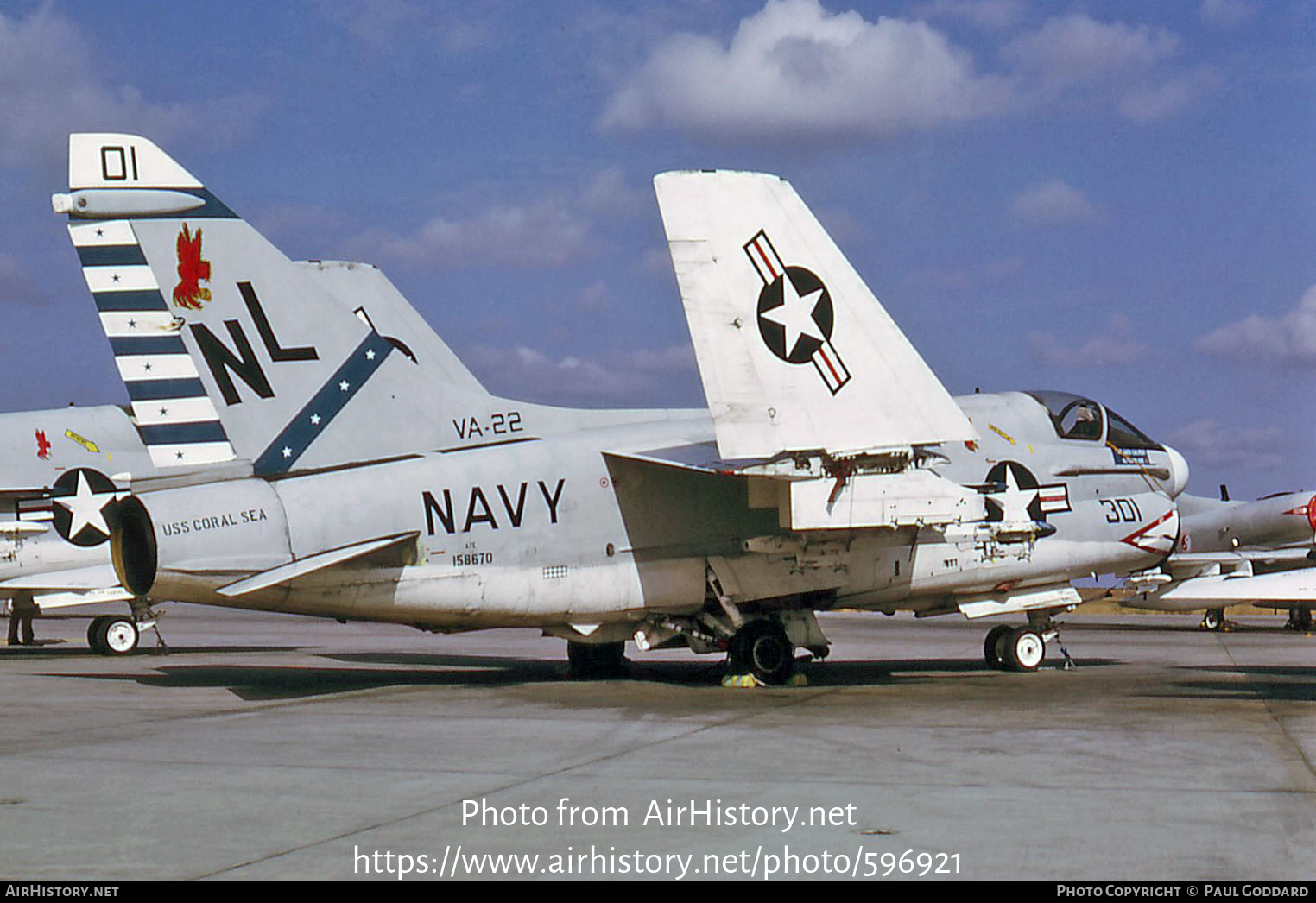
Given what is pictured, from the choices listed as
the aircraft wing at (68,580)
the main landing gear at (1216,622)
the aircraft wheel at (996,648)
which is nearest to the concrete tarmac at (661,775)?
the aircraft wheel at (996,648)

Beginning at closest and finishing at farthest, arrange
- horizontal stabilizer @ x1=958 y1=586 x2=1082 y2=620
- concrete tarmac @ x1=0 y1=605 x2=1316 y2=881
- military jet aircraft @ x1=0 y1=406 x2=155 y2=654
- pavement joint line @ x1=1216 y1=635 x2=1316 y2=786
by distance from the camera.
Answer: concrete tarmac @ x1=0 y1=605 x2=1316 y2=881 < pavement joint line @ x1=1216 y1=635 x2=1316 y2=786 < horizontal stabilizer @ x1=958 y1=586 x2=1082 y2=620 < military jet aircraft @ x1=0 y1=406 x2=155 y2=654

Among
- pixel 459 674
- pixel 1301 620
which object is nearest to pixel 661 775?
pixel 459 674

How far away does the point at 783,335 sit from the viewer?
45.3 ft

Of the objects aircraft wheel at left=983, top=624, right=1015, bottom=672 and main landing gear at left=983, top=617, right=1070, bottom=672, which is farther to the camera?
aircraft wheel at left=983, top=624, right=1015, bottom=672

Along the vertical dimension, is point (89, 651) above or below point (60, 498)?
below

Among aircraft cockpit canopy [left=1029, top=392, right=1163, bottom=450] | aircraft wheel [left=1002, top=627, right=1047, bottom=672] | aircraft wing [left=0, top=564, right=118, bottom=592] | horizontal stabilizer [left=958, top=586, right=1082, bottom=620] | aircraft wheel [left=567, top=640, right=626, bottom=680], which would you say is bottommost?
aircraft wheel [left=1002, top=627, right=1047, bottom=672]

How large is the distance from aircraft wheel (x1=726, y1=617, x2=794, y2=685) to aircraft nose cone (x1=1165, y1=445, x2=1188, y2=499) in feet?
19.6

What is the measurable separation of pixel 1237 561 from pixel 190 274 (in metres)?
26.0

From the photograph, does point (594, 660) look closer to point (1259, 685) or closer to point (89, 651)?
point (1259, 685)

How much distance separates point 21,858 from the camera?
6.33 m

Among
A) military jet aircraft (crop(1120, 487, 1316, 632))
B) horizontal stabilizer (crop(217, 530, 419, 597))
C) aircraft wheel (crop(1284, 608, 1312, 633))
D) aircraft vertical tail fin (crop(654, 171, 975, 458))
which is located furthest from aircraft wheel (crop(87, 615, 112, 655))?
aircraft wheel (crop(1284, 608, 1312, 633))

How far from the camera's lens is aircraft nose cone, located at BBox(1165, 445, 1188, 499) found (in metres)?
18.2

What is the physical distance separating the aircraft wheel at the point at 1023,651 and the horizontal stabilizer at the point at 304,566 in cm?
819

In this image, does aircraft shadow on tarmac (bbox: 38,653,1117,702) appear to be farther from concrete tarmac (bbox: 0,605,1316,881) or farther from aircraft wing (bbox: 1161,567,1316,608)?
aircraft wing (bbox: 1161,567,1316,608)
